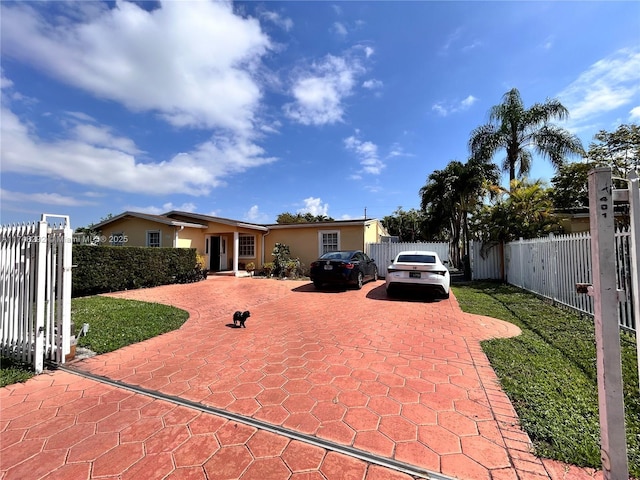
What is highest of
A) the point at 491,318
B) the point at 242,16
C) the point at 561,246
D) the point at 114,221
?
the point at 242,16

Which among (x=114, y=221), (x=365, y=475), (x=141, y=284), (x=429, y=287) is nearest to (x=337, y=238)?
(x=429, y=287)

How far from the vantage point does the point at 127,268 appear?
37.0ft

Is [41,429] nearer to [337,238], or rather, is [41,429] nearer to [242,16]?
[242,16]

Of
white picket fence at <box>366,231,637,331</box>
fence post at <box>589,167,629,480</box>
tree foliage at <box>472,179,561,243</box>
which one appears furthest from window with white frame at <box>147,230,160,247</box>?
fence post at <box>589,167,629,480</box>

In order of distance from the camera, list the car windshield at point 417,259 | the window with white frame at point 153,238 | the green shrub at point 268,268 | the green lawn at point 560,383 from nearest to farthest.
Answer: the green lawn at point 560,383
the car windshield at point 417,259
the window with white frame at point 153,238
the green shrub at point 268,268

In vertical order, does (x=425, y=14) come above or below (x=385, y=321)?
above

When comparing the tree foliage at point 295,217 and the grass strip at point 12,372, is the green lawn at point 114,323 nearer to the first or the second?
the grass strip at point 12,372

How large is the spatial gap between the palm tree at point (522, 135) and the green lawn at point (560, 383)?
42.9 feet

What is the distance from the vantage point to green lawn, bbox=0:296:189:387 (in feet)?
13.4

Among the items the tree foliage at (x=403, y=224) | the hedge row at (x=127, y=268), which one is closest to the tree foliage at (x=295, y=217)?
the tree foliage at (x=403, y=224)

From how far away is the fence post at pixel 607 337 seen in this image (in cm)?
163

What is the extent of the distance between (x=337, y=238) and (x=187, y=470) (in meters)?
14.8

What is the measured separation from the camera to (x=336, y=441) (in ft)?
8.20

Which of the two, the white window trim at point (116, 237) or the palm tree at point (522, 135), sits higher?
the palm tree at point (522, 135)
